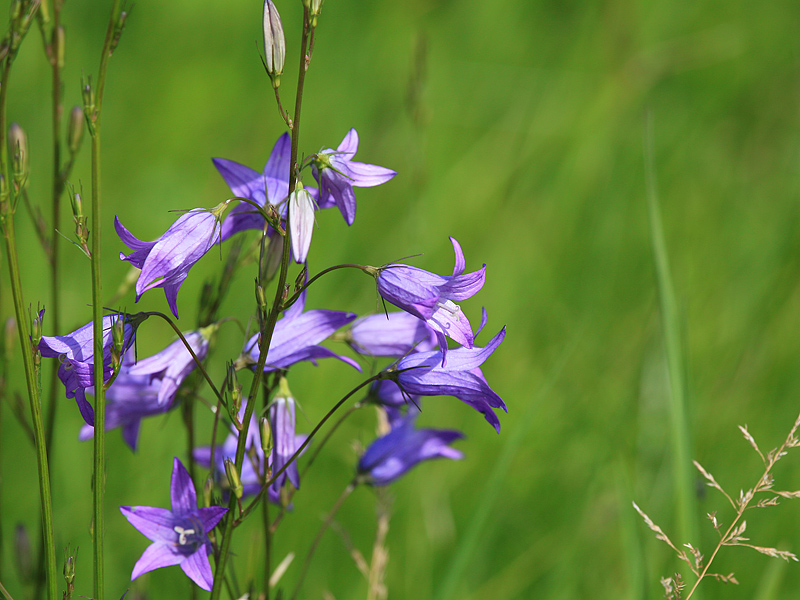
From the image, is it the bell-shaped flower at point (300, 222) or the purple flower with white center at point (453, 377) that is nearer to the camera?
the bell-shaped flower at point (300, 222)

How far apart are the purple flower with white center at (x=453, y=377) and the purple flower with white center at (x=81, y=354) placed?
0.51 meters

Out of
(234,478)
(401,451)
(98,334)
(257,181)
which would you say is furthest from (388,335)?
(98,334)

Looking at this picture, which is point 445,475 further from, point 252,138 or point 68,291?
point 252,138

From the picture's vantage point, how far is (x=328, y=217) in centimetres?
405

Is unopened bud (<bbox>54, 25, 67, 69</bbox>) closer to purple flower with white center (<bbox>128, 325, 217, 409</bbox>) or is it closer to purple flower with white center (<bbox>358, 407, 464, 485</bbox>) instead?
purple flower with white center (<bbox>128, 325, 217, 409</bbox>)

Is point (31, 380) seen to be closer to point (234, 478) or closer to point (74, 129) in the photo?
point (234, 478)

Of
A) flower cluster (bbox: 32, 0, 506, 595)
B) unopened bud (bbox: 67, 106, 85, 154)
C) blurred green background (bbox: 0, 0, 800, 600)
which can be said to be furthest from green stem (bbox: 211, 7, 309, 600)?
unopened bud (bbox: 67, 106, 85, 154)

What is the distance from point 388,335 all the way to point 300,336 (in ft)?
0.78

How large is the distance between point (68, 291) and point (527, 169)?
2.77 meters

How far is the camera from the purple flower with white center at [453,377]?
1.24m

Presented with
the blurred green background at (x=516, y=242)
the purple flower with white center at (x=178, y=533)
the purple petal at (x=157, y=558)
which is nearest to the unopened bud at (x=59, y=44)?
the purple flower with white center at (x=178, y=533)

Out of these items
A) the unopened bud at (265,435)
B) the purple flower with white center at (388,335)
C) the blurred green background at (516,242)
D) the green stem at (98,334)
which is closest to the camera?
the green stem at (98,334)

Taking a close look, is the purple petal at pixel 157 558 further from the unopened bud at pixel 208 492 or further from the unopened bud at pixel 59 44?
the unopened bud at pixel 59 44

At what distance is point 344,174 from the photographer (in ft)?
4.04
